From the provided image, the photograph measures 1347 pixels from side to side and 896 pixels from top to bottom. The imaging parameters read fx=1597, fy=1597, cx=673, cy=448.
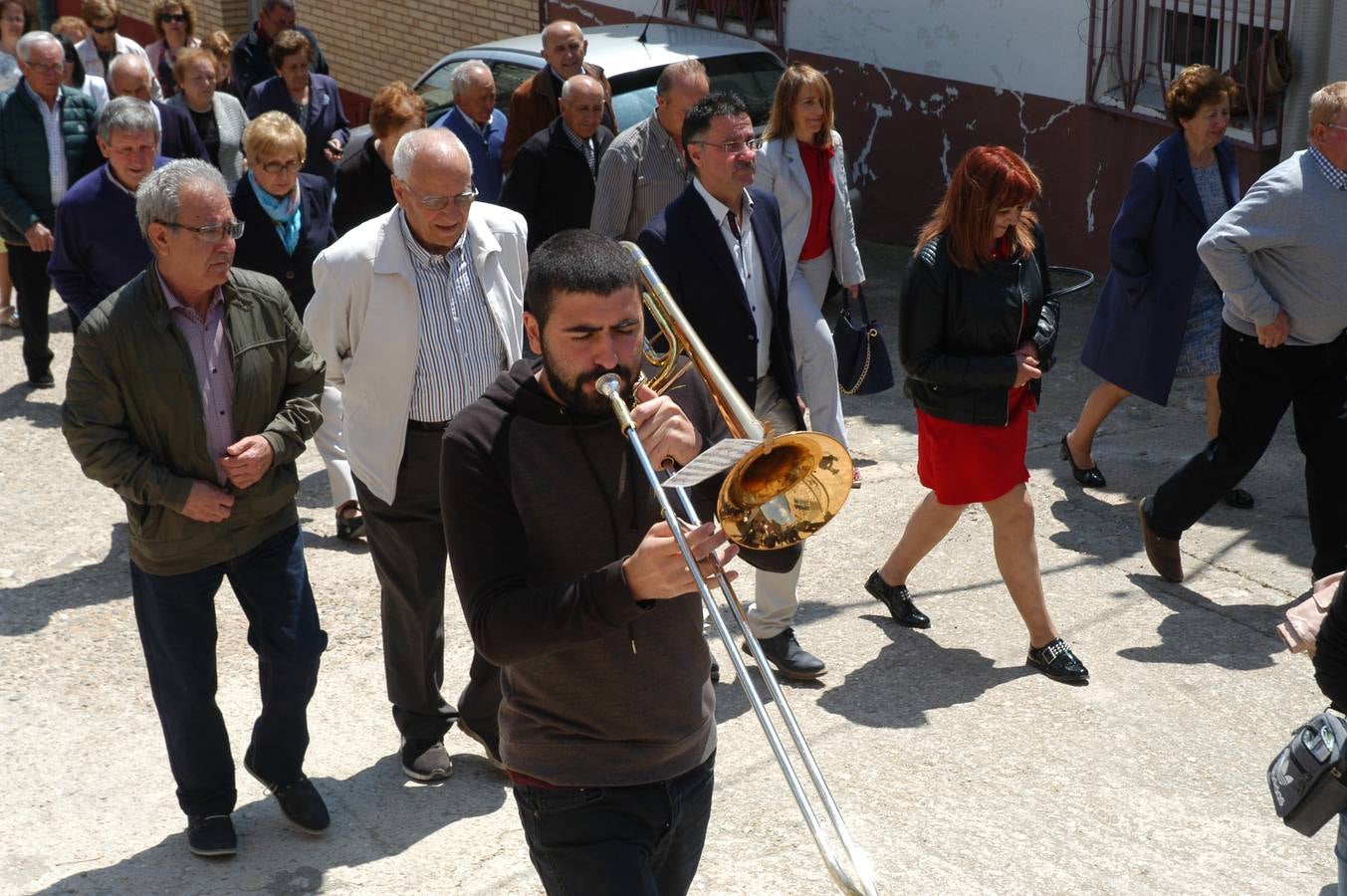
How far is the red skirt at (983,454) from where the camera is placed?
5.38m

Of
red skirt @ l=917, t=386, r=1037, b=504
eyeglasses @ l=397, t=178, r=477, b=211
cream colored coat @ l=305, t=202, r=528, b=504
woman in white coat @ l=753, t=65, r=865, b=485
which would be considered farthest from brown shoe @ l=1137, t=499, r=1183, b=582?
eyeglasses @ l=397, t=178, r=477, b=211

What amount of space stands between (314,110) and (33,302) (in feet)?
6.77

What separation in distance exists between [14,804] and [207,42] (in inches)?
303

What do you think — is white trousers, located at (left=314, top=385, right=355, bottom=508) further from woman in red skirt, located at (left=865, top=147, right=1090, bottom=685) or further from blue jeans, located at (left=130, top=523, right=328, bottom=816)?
woman in red skirt, located at (left=865, top=147, right=1090, bottom=685)

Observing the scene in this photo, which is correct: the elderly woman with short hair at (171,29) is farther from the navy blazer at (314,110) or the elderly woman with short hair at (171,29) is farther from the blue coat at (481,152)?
the blue coat at (481,152)

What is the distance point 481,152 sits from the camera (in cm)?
830

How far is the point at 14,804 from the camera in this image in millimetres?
4883

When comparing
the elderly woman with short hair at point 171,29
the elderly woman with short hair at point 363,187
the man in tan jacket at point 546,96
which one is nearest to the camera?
the elderly woman with short hair at point 363,187

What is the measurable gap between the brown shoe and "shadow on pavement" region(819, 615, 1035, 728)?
91cm

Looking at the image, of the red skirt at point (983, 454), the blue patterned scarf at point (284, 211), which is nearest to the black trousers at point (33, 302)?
the blue patterned scarf at point (284, 211)

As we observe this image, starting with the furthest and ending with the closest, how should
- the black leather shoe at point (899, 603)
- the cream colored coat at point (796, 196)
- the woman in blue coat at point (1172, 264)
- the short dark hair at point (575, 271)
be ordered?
the cream colored coat at point (796, 196) → the woman in blue coat at point (1172, 264) → the black leather shoe at point (899, 603) → the short dark hair at point (575, 271)

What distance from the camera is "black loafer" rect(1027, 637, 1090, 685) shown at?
17.8 feet

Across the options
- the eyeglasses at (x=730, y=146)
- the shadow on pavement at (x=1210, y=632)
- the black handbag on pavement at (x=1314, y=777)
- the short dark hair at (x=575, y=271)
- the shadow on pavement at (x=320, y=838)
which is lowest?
the shadow on pavement at (x=320, y=838)

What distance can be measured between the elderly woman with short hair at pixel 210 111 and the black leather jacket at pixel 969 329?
484 centimetres
